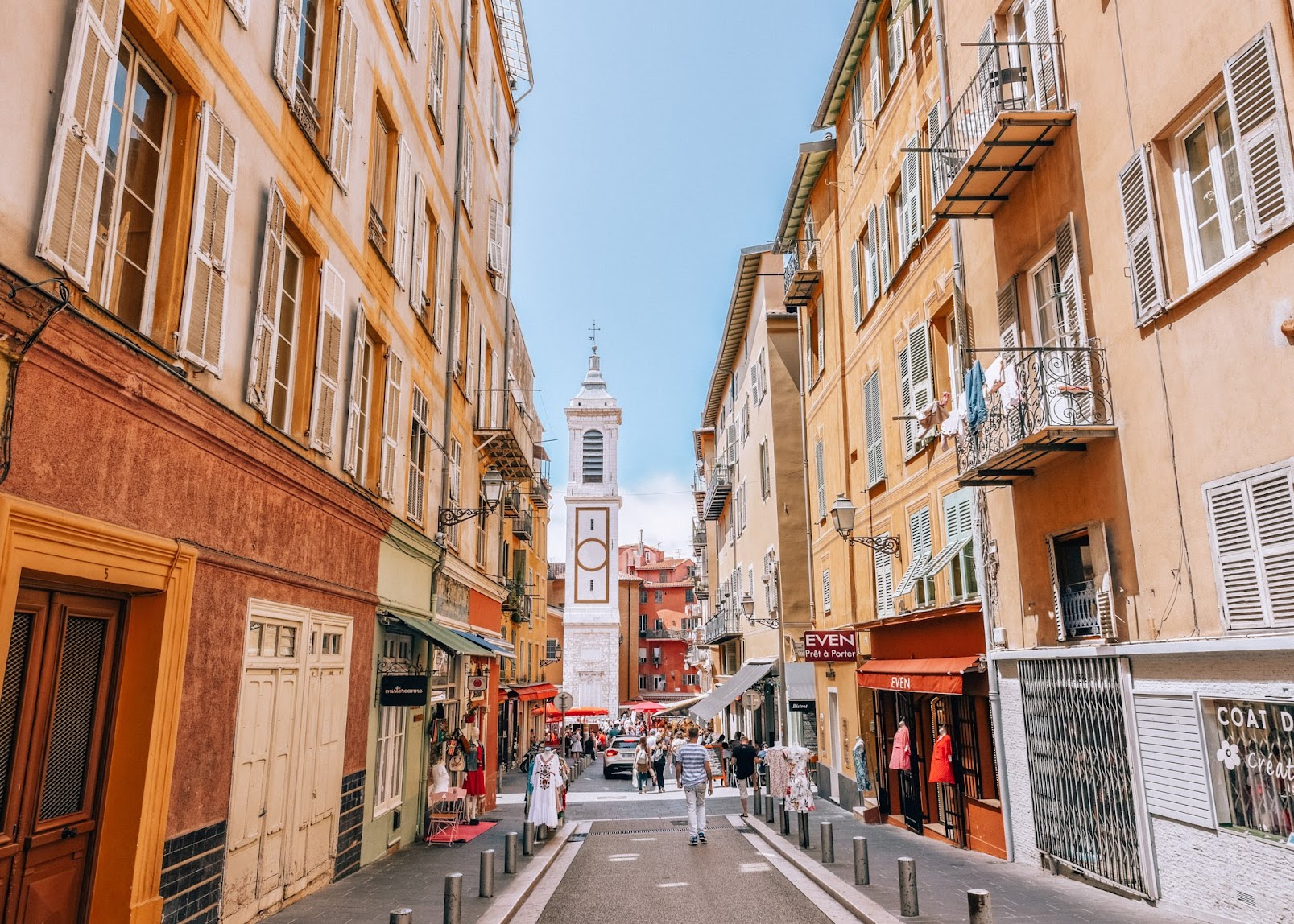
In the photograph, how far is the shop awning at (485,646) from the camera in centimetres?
1821

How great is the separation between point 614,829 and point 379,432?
35.0 ft

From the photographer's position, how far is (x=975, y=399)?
12.3 meters

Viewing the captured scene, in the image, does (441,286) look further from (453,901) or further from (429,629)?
(453,901)

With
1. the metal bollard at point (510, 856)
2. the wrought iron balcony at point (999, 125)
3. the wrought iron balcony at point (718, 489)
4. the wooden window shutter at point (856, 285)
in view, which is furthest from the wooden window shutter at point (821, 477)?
the wrought iron balcony at point (718, 489)

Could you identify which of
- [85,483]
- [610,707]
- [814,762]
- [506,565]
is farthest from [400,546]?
[610,707]

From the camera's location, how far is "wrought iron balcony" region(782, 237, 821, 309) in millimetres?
24938

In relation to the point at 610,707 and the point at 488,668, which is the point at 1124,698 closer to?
the point at 488,668

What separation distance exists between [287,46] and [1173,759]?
11.8 m

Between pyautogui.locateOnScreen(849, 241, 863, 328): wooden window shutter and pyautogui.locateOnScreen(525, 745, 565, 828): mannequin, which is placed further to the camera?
pyautogui.locateOnScreen(849, 241, 863, 328): wooden window shutter

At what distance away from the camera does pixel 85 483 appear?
254 inches

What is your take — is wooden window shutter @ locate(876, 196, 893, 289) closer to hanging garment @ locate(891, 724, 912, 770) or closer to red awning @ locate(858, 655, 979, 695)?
red awning @ locate(858, 655, 979, 695)

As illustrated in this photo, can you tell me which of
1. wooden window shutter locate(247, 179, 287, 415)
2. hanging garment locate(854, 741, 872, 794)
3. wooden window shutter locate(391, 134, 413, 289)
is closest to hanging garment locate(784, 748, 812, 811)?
hanging garment locate(854, 741, 872, 794)

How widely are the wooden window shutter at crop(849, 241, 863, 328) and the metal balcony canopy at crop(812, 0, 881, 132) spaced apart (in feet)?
12.7

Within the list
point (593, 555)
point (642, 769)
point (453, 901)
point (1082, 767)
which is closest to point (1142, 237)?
point (1082, 767)
